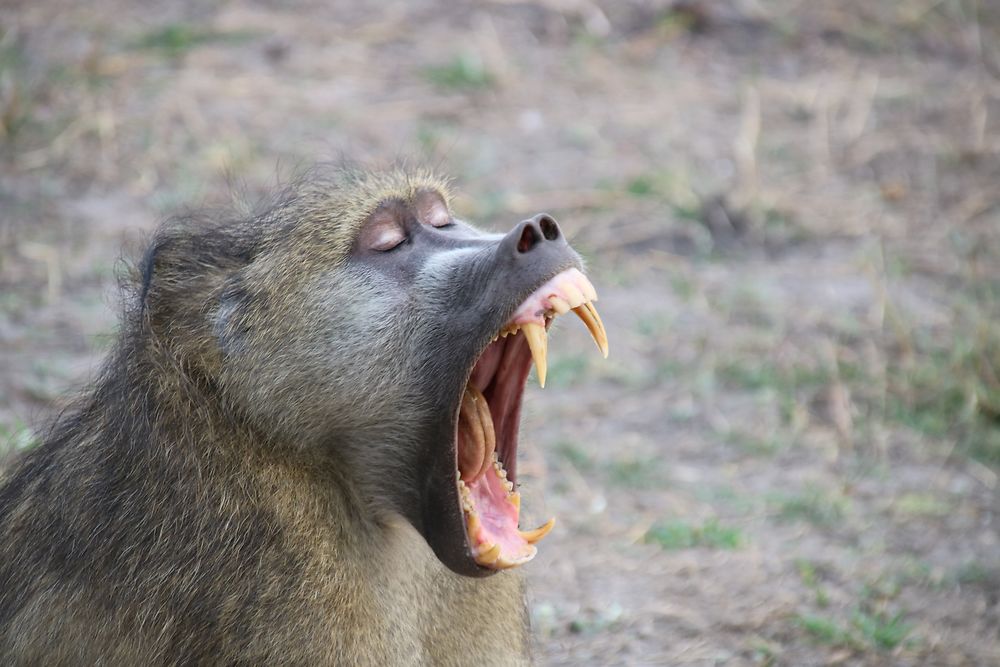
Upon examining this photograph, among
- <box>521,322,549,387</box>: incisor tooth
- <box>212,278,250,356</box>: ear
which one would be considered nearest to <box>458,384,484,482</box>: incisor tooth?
<box>521,322,549,387</box>: incisor tooth

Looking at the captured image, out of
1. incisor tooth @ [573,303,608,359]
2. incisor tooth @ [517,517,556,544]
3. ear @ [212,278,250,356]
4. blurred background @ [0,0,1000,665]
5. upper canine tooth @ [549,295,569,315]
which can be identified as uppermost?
upper canine tooth @ [549,295,569,315]

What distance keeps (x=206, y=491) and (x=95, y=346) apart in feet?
7.77

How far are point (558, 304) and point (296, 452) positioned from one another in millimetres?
686

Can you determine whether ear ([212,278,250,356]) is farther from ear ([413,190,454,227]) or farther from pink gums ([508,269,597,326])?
pink gums ([508,269,597,326])

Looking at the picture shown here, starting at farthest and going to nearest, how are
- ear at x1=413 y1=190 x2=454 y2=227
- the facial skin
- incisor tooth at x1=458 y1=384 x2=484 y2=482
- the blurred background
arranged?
1. the blurred background
2. ear at x1=413 y1=190 x2=454 y2=227
3. incisor tooth at x1=458 y1=384 x2=484 y2=482
4. the facial skin

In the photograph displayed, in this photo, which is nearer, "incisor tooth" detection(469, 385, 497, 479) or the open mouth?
the open mouth

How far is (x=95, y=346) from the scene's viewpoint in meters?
5.06

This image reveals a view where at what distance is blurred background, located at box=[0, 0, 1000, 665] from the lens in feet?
15.1

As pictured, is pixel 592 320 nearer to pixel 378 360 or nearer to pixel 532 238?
pixel 532 238

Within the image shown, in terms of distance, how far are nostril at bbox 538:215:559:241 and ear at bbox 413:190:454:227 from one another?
459 millimetres

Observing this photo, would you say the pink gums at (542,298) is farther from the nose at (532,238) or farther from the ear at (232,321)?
the ear at (232,321)

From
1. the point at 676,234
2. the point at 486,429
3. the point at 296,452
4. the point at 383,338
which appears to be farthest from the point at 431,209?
the point at 676,234

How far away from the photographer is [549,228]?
2898 millimetres

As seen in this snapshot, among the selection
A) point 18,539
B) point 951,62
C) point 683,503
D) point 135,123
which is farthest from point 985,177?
point 18,539
